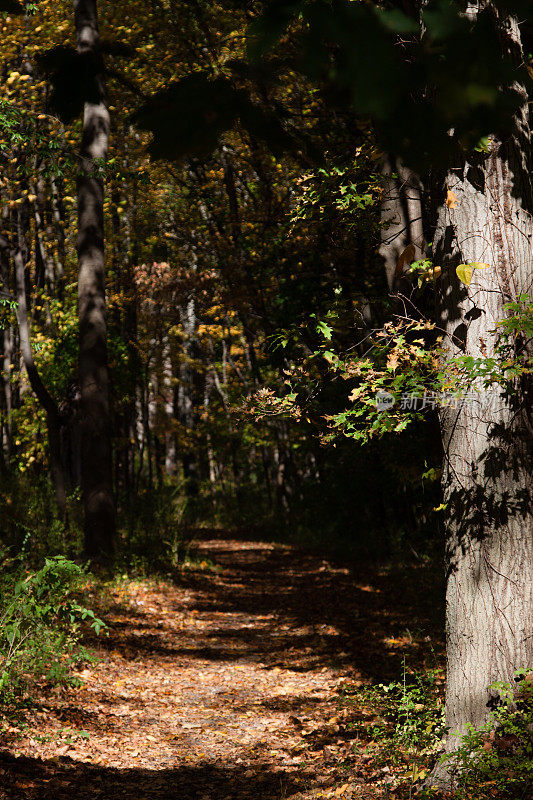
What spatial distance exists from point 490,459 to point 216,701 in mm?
3434

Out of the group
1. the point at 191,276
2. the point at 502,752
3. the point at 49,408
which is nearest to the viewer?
the point at 502,752

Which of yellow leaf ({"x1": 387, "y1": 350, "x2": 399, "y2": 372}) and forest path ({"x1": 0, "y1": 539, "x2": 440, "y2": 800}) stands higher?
yellow leaf ({"x1": 387, "y1": 350, "x2": 399, "y2": 372})

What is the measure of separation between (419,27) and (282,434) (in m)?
16.1

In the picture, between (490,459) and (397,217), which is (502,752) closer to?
(490,459)

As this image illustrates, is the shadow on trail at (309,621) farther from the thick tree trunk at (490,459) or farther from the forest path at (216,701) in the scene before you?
the thick tree trunk at (490,459)

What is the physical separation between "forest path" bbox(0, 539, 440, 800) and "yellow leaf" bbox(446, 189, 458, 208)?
3261mm

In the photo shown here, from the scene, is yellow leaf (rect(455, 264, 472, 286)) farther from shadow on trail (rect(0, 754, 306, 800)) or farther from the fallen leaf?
shadow on trail (rect(0, 754, 306, 800))

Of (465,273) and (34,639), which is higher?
(465,273)

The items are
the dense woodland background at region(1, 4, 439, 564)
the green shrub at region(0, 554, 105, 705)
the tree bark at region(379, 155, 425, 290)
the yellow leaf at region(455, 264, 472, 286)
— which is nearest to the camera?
the yellow leaf at region(455, 264, 472, 286)

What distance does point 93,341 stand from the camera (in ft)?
31.6

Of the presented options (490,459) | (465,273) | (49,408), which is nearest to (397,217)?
(465,273)

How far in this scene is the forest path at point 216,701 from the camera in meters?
4.30

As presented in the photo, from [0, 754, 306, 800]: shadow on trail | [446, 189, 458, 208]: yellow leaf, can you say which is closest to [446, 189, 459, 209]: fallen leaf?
[446, 189, 458, 208]: yellow leaf

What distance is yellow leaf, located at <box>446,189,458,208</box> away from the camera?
3.79 meters
